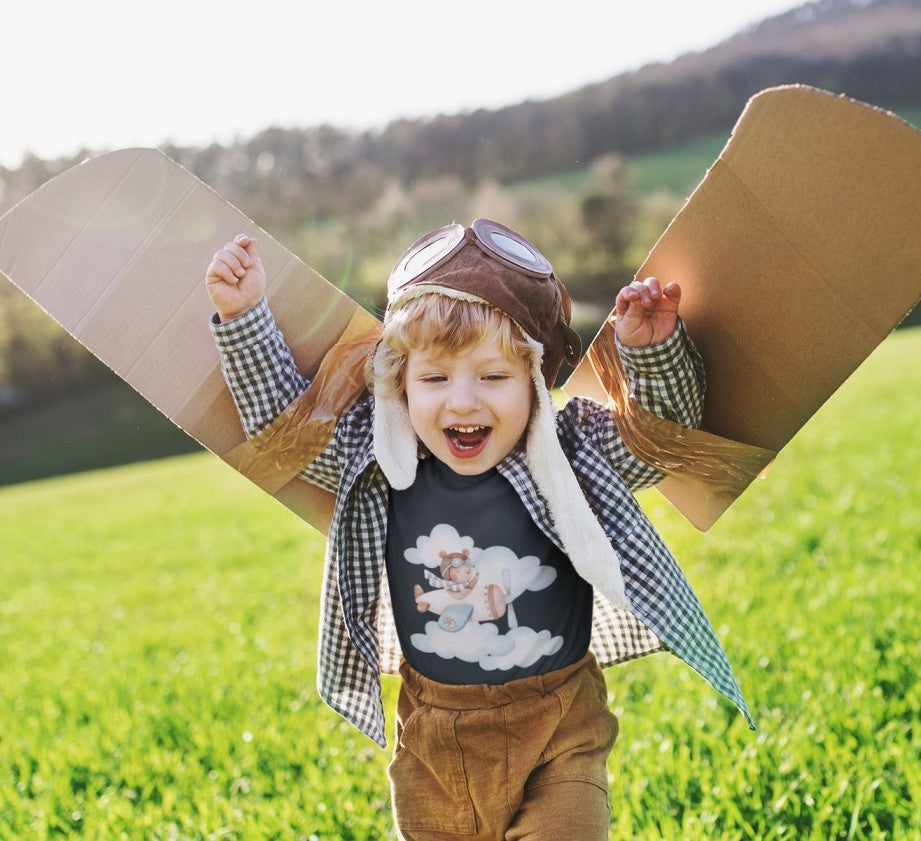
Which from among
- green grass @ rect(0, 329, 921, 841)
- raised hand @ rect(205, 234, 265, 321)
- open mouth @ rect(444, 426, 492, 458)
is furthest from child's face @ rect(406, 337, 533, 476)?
green grass @ rect(0, 329, 921, 841)

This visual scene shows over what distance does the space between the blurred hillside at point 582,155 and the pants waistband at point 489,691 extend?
24841 mm

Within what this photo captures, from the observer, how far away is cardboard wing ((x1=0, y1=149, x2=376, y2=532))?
244cm

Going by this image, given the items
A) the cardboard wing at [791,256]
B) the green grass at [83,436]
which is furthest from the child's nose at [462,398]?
the green grass at [83,436]

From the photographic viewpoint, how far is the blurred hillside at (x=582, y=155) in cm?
3027

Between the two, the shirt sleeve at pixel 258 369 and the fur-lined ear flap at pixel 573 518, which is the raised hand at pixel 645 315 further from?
the shirt sleeve at pixel 258 369

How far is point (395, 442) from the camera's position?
223 cm

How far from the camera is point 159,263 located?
246 cm

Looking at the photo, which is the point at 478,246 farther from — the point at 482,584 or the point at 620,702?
the point at 620,702

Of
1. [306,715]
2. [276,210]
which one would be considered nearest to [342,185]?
[276,210]

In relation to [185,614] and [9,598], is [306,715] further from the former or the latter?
[9,598]

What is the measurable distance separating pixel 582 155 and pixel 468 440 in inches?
1321

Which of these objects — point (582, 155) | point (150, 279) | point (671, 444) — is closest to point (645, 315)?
point (671, 444)

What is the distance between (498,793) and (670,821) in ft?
2.13

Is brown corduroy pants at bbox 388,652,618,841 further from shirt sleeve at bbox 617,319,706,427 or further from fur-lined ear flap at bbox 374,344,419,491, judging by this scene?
shirt sleeve at bbox 617,319,706,427
